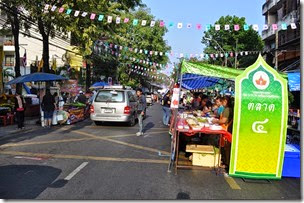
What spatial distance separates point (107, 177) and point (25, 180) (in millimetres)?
1518

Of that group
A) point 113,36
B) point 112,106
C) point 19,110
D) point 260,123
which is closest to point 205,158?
point 260,123

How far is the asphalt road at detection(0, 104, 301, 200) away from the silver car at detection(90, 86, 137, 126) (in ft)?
13.3

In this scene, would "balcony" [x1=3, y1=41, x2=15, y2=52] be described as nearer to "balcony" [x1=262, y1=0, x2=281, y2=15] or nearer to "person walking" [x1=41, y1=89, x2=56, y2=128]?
"person walking" [x1=41, y1=89, x2=56, y2=128]

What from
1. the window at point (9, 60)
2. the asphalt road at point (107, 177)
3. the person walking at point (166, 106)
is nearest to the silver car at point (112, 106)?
the person walking at point (166, 106)

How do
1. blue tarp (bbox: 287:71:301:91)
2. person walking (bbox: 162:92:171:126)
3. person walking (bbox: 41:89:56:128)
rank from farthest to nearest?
1. person walking (bbox: 162:92:171:126)
2. person walking (bbox: 41:89:56:128)
3. blue tarp (bbox: 287:71:301:91)

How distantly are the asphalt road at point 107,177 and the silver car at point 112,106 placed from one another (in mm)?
4057

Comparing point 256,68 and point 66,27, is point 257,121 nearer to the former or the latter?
point 256,68

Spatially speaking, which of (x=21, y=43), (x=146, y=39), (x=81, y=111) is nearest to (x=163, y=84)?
(x=146, y=39)

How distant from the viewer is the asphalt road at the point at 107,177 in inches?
210

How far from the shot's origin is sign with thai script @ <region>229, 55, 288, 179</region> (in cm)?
630

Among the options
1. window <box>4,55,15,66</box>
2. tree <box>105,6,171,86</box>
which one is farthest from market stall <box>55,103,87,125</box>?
window <box>4,55,15,66</box>

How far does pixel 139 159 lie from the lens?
7945 mm

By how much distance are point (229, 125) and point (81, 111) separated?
11.2m

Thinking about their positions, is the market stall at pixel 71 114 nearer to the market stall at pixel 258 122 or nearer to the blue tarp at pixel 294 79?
the blue tarp at pixel 294 79
